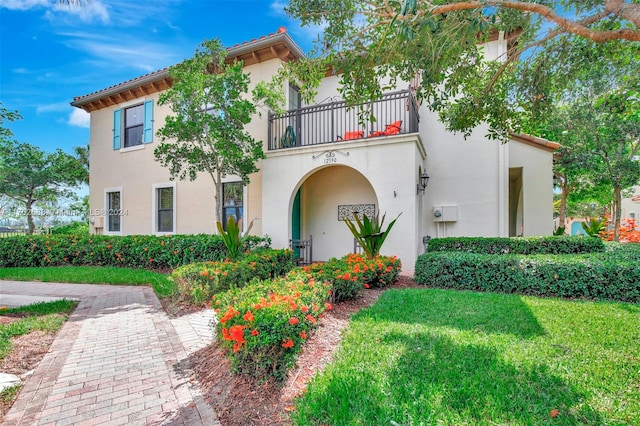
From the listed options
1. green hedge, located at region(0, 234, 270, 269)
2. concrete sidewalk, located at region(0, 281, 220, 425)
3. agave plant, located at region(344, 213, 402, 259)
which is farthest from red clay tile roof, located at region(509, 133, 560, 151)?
concrete sidewalk, located at region(0, 281, 220, 425)

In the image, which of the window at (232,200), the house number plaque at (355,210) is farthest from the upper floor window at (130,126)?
the house number plaque at (355,210)

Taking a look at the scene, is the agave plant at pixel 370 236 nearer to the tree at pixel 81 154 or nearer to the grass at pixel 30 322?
Answer: the grass at pixel 30 322

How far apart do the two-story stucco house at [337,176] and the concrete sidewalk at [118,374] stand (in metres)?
5.21

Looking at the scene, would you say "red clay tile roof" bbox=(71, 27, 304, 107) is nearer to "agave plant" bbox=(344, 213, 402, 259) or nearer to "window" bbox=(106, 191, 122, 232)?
"window" bbox=(106, 191, 122, 232)

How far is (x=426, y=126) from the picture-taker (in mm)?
9867

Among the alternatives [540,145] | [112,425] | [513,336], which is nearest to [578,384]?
[513,336]

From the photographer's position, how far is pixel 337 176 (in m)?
10.6

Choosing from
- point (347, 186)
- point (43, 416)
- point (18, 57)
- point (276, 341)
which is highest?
point (18, 57)

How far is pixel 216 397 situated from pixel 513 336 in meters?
3.26

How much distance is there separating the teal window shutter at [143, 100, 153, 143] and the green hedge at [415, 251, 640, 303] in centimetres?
1086

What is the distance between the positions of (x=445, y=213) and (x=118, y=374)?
8.69 m

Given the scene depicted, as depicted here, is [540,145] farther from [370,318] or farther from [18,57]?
[18,57]

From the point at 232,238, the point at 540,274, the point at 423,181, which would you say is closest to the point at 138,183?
the point at 232,238

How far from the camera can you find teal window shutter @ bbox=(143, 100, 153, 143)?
38.8 feet
